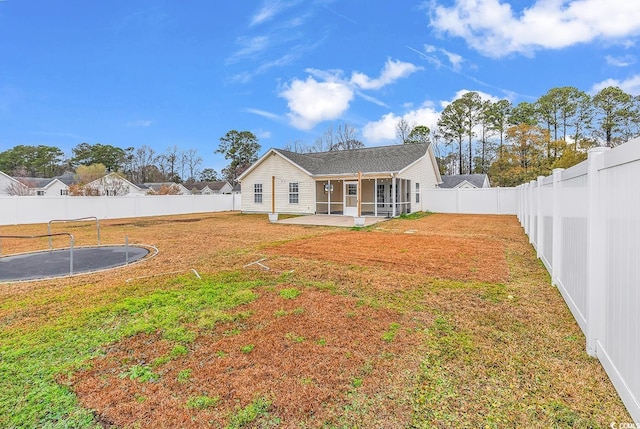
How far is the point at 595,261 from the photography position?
8.65 feet

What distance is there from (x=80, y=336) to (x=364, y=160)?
63.5 ft

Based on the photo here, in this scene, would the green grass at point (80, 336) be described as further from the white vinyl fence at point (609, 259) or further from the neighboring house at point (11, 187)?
the neighboring house at point (11, 187)

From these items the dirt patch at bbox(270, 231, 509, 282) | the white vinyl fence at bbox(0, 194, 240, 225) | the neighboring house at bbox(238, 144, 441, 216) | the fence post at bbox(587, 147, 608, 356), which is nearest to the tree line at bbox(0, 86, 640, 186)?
the neighboring house at bbox(238, 144, 441, 216)

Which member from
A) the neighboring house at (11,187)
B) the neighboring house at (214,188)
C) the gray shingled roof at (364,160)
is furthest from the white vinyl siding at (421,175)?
the neighboring house at (214,188)

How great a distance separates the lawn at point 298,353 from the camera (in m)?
2.10

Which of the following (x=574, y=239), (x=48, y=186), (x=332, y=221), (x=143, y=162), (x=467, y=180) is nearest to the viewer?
(x=574, y=239)

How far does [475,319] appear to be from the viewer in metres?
3.62

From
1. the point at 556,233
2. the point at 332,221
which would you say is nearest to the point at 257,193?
the point at 332,221

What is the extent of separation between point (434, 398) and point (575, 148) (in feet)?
115

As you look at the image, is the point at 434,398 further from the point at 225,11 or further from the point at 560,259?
the point at 225,11

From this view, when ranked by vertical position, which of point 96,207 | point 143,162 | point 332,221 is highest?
point 143,162

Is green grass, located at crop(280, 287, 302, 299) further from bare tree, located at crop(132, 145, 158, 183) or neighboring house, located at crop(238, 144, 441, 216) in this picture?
bare tree, located at crop(132, 145, 158, 183)

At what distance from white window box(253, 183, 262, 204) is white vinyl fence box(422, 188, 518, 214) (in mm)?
11934

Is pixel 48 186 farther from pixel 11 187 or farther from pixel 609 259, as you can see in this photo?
pixel 609 259
